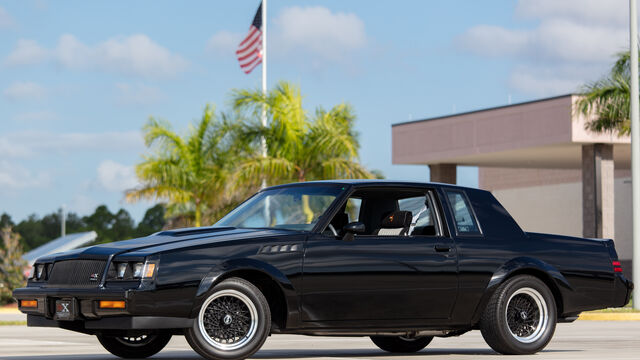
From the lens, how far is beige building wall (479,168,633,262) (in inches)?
2093

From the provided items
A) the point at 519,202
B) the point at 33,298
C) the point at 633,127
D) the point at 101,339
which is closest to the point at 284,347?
the point at 101,339

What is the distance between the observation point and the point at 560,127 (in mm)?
37062

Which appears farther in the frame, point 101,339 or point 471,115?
point 471,115

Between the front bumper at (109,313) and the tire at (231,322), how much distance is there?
0.73 ft

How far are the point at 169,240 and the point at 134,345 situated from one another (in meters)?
1.72

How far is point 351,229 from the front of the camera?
1048cm

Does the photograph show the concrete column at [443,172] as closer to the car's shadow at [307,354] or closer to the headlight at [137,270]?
the car's shadow at [307,354]

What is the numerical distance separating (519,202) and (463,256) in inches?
1893

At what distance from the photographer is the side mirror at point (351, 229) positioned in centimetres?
1048

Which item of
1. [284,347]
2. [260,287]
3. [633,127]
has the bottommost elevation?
[284,347]

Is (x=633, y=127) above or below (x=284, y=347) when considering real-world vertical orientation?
above

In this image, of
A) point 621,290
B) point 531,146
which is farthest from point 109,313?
point 531,146

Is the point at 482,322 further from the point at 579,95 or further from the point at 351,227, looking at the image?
the point at 579,95

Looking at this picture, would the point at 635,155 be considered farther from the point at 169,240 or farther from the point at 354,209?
the point at 169,240
